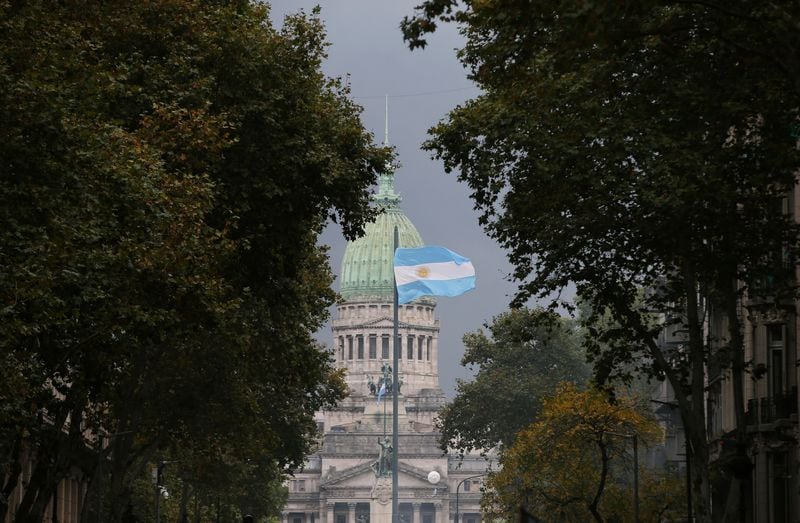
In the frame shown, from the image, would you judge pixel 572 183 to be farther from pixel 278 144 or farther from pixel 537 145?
pixel 278 144

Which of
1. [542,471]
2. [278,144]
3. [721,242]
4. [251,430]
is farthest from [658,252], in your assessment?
[542,471]

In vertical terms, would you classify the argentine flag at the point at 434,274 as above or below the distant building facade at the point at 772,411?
above

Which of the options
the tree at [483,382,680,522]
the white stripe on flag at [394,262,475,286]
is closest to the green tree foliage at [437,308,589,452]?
the white stripe on flag at [394,262,475,286]

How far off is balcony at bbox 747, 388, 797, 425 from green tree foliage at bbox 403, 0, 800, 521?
283 inches

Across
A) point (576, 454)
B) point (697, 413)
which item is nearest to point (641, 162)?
point (697, 413)

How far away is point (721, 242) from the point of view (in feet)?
143

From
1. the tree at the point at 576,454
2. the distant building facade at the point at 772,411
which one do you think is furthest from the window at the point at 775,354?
the tree at the point at 576,454

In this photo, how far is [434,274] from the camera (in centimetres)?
12231

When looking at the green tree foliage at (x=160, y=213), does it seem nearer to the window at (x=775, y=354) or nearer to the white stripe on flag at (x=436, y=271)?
the window at (x=775, y=354)

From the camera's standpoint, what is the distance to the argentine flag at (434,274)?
12062 cm

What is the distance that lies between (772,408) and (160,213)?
80.5 feet

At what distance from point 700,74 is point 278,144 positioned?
→ 13.6 meters

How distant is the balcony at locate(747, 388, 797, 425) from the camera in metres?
54.4

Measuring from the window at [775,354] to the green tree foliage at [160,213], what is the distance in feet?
44.7
